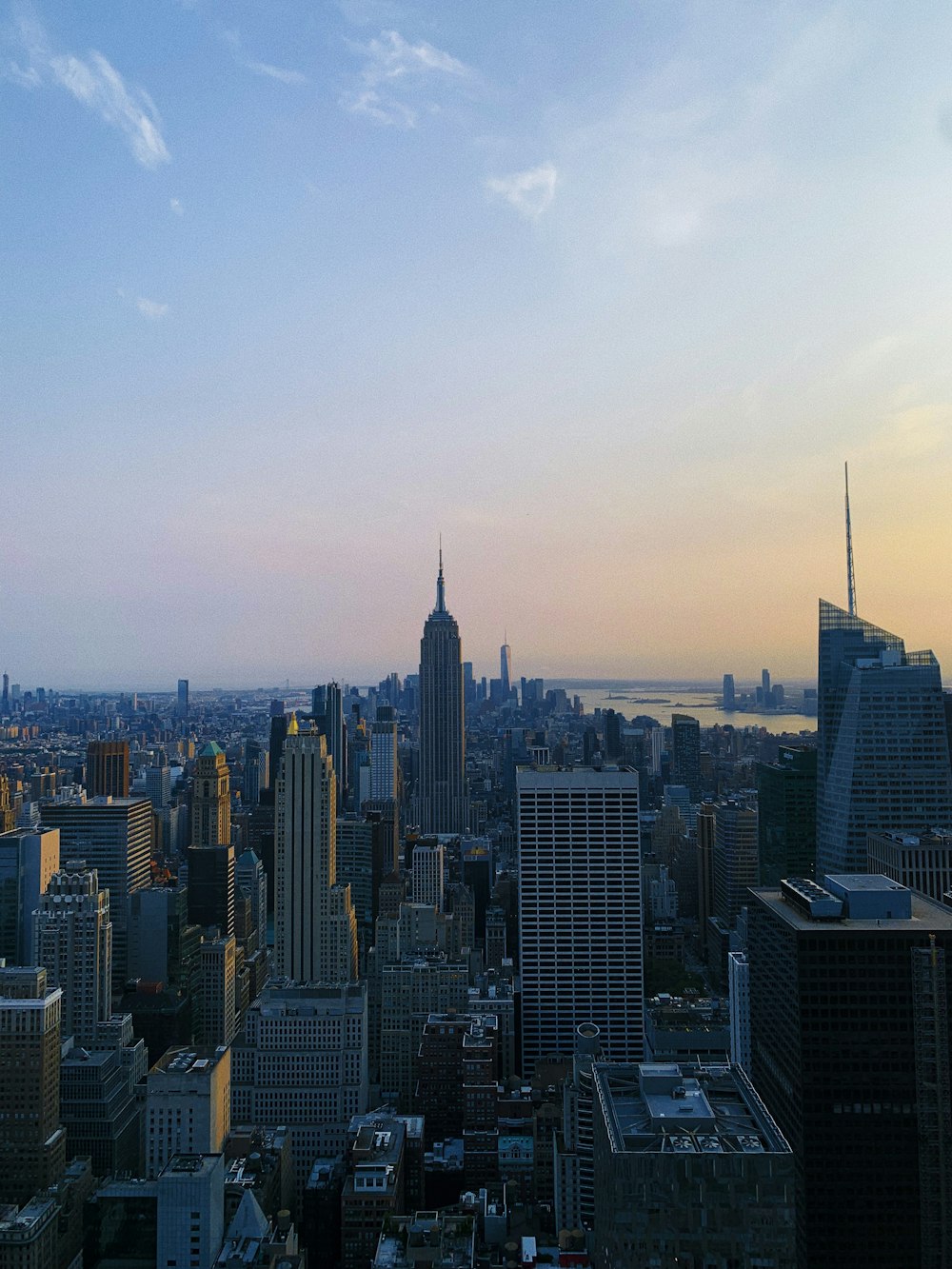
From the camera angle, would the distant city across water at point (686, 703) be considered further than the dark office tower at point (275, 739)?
No

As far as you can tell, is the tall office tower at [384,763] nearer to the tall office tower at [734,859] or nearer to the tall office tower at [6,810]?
the tall office tower at [6,810]

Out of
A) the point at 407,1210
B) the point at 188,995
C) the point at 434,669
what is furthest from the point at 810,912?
the point at 434,669

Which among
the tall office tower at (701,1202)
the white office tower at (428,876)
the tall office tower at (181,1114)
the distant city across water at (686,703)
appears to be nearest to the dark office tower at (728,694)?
the distant city across water at (686,703)

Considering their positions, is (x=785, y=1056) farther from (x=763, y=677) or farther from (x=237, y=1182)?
(x=763, y=677)

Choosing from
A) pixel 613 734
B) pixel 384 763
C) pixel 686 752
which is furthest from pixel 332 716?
pixel 686 752

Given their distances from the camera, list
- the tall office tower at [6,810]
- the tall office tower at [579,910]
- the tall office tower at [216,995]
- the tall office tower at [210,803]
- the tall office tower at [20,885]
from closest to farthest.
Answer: the tall office tower at [579,910], the tall office tower at [216,995], the tall office tower at [20,885], the tall office tower at [6,810], the tall office tower at [210,803]

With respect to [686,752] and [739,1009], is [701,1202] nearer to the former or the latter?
[739,1009]
